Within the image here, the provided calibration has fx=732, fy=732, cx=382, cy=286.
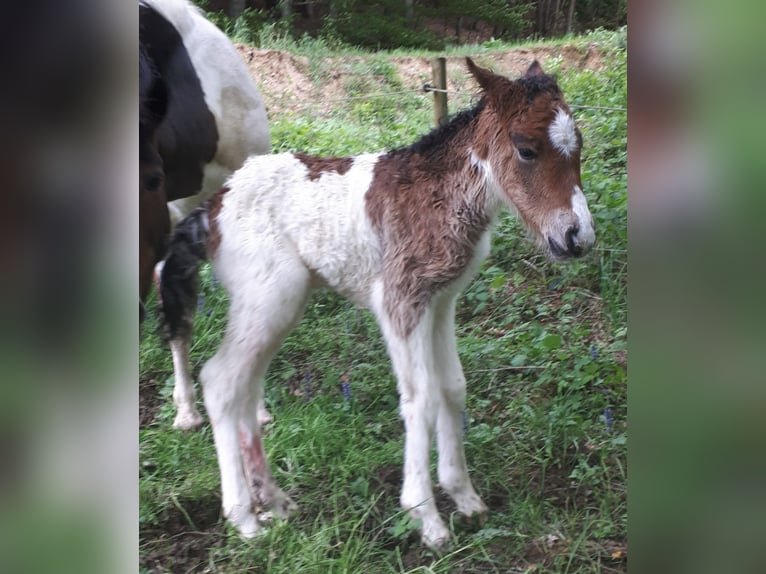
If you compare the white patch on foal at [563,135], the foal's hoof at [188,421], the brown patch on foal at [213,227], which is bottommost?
the foal's hoof at [188,421]

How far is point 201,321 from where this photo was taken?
2.31 m

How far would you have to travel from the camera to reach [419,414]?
→ 218 cm

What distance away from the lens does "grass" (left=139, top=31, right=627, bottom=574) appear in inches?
84.4

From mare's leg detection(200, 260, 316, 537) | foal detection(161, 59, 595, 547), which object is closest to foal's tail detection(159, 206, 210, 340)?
foal detection(161, 59, 595, 547)

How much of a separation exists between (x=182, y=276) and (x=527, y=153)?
113cm

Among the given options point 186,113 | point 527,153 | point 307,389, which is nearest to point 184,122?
point 186,113

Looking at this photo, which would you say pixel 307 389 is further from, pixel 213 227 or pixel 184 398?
pixel 213 227

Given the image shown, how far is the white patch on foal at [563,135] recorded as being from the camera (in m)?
2.10

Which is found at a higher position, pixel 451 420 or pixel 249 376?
pixel 249 376

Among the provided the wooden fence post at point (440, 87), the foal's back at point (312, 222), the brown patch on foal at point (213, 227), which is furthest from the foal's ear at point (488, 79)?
the brown patch on foal at point (213, 227)

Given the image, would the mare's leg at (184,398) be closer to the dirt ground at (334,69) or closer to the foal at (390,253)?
the foal at (390,253)

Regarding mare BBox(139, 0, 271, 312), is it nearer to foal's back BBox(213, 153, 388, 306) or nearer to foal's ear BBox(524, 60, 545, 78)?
foal's back BBox(213, 153, 388, 306)
